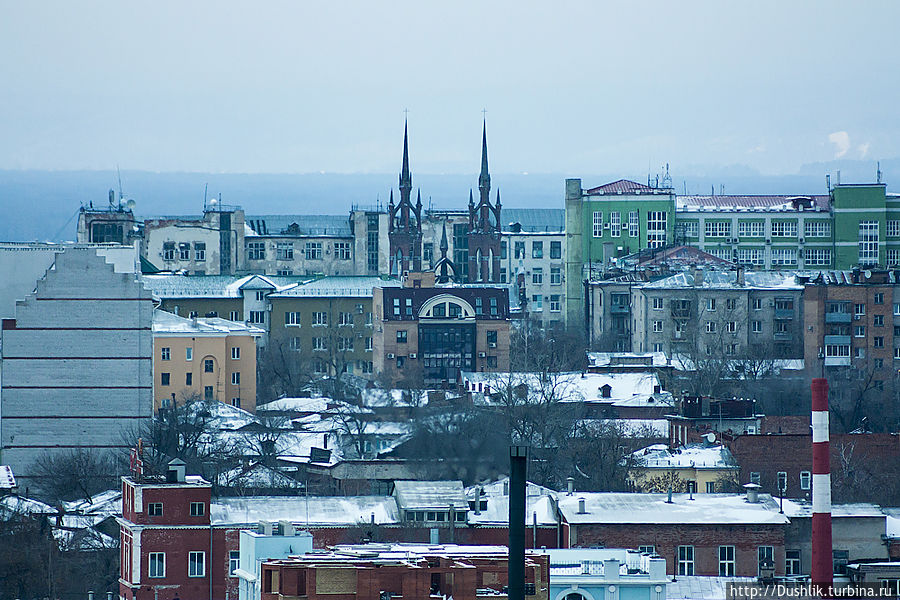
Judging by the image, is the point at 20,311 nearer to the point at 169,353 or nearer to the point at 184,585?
the point at 169,353

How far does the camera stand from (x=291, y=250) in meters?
131

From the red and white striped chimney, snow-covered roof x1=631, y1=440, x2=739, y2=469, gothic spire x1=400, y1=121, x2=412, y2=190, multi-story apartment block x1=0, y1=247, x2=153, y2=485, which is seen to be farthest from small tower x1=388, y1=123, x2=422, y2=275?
the red and white striped chimney

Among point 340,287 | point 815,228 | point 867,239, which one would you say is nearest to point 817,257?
point 815,228

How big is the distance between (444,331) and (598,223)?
2564 centimetres

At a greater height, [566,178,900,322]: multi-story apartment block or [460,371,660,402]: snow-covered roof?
[566,178,900,322]: multi-story apartment block

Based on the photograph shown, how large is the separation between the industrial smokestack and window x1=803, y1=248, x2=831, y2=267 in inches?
3354

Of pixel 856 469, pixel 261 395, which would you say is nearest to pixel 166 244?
pixel 261 395

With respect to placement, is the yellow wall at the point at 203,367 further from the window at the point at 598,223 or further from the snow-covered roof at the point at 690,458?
the window at the point at 598,223

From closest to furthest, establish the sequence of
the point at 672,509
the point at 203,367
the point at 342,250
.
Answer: the point at 672,509, the point at 203,367, the point at 342,250

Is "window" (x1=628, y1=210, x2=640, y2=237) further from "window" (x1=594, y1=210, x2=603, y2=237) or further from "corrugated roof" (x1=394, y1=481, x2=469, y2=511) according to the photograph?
"corrugated roof" (x1=394, y1=481, x2=469, y2=511)

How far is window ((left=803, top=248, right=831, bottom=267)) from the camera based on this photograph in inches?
4813

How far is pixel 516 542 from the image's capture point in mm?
37000

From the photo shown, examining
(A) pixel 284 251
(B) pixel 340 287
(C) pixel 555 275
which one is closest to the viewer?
(B) pixel 340 287

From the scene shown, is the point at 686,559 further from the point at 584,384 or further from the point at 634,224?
the point at 634,224
